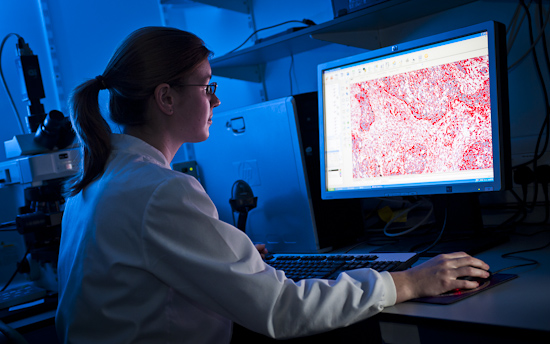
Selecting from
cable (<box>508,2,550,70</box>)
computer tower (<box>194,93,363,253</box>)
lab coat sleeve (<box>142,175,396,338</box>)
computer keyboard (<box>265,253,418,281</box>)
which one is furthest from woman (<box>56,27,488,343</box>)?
cable (<box>508,2,550,70</box>)

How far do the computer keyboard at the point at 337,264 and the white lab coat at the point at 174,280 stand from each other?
145mm

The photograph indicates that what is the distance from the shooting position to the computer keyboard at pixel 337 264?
1.01 metres

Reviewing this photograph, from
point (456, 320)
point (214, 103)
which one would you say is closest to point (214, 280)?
point (456, 320)

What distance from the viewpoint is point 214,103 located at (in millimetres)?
1188

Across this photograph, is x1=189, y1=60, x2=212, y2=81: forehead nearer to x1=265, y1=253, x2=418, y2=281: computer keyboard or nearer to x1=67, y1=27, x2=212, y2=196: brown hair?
x1=67, y1=27, x2=212, y2=196: brown hair

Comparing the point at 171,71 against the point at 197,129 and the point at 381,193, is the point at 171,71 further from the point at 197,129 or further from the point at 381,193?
the point at 381,193

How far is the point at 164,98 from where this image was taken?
3.43 ft

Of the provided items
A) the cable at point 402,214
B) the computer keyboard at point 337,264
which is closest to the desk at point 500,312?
the computer keyboard at point 337,264

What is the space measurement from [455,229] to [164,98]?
807mm

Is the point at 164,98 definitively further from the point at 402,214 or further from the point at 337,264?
the point at 402,214

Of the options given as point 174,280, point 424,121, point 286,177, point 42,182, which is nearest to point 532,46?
point 424,121

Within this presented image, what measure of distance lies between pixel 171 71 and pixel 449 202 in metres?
0.78

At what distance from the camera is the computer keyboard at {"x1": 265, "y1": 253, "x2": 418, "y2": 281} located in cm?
101

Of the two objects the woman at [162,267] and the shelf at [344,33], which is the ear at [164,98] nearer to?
the woman at [162,267]
